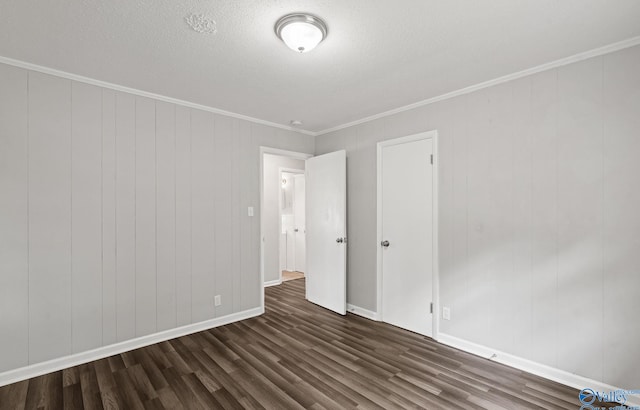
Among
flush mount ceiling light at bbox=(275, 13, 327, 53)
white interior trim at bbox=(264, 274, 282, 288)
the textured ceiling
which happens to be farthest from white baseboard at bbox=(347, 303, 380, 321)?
flush mount ceiling light at bbox=(275, 13, 327, 53)

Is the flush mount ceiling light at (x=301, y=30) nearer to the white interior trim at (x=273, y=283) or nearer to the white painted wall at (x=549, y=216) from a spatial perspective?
the white painted wall at (x=549, y=216)

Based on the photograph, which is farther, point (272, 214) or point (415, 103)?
point (272, 214)

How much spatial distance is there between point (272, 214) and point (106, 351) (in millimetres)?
3208

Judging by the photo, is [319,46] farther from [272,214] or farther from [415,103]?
[272,214]

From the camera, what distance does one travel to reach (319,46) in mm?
2184

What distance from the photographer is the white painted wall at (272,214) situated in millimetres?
5491

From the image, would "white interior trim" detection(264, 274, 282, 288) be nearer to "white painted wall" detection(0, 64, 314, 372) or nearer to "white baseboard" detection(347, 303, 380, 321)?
"white painted wall" detection(0, 64, 314, 372)

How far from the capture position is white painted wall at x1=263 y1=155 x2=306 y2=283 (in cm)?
549

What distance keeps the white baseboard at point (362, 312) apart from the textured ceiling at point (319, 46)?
2608 millimetres

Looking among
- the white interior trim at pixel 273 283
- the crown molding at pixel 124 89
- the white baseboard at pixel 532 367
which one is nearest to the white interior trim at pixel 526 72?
the crown molding at pixel 124 89

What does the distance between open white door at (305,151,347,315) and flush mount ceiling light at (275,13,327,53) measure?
207 cm

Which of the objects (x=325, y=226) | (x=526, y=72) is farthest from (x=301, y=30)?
(x=325, y=226)

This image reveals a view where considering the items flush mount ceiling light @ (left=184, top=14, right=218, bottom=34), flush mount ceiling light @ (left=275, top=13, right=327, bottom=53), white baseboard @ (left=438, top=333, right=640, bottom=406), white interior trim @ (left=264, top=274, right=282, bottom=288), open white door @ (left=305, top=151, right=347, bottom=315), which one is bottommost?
white interior trim @ (left=264, top=274, right=282, bottom=288)

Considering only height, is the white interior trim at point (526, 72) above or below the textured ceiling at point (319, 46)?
below
